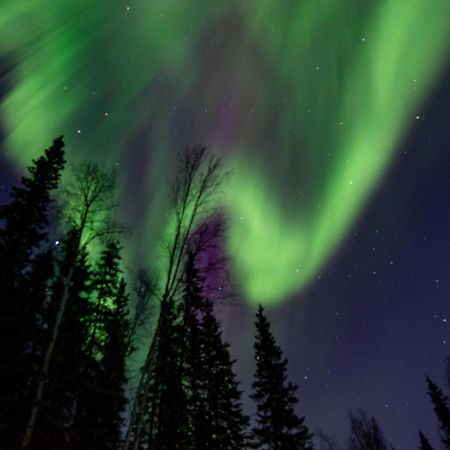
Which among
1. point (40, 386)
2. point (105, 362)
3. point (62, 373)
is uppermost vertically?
point (105, 362)

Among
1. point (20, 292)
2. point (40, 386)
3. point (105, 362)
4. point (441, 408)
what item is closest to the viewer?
point (40, 386)

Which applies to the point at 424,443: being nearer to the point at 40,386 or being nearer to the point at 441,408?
the point at 441,408

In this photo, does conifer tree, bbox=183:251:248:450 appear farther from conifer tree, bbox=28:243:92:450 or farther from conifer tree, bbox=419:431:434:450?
conifer tree, bbox=419:431:434:450

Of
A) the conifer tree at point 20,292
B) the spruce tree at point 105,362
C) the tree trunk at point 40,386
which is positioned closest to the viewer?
A: the tree trunk at point 40,386

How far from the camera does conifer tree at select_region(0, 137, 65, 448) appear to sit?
1659cm

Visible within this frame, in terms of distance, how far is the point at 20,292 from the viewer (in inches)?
723

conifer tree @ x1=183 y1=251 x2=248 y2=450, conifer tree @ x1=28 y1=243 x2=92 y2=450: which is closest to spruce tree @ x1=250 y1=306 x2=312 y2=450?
conifer tree @ x1=183 y1=251 x2=248 y2=450

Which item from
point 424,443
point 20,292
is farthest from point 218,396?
point 424,443

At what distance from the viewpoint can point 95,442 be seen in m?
23.9

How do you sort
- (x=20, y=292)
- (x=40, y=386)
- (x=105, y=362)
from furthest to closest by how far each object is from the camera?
(x=105, y=362) < (x=20, y=292) < (x=40, y=386)

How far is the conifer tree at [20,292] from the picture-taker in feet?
54.4

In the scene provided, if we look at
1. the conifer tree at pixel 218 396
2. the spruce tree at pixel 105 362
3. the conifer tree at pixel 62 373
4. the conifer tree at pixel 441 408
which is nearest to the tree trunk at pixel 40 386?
the conifer tree at pixel 62 373

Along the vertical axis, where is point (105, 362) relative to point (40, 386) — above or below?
above

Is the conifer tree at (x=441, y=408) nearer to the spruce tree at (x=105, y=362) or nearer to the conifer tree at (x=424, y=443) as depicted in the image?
the conifer tree at (x=424, y=443)
